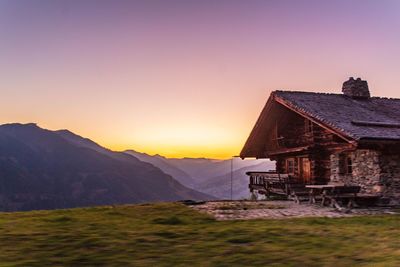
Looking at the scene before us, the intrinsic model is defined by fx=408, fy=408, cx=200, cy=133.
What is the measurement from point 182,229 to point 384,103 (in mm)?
18361

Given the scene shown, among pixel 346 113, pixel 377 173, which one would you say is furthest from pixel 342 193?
pixel 346 113

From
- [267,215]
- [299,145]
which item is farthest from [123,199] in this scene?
[267,215]

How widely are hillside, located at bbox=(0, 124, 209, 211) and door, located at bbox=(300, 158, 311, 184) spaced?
115m

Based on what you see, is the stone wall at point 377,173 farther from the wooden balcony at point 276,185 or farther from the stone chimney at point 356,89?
the stone chimney at point 356,89

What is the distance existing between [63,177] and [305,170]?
5587 inches

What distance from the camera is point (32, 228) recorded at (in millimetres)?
9594

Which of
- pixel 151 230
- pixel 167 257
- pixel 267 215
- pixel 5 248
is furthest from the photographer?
pixel 267 215

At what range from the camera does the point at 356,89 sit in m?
24.1

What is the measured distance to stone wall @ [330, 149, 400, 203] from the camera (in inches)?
666

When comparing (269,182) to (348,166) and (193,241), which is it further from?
(193,241)

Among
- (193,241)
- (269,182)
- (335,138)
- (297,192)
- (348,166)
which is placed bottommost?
(193,241)

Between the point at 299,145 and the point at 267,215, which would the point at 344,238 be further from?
the point at 299,145

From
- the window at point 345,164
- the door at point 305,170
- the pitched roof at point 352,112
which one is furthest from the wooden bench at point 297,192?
the pitched roof at point 352,112

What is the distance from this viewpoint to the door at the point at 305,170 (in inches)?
890
